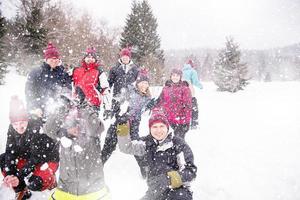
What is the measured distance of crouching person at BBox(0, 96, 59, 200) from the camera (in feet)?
16.6

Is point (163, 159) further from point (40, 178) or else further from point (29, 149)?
point (29, 149)

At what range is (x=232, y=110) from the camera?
16656 millimetres

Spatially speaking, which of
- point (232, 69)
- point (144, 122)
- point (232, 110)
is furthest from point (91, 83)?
point (232, 69)

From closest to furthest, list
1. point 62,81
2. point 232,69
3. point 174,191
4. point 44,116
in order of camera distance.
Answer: point 174,191, point 44,116, point 62,81, point 232,69

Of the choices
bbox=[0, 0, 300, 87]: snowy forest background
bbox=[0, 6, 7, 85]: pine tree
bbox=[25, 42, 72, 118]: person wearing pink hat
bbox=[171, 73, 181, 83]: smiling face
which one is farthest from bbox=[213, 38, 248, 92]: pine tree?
bbox=[25, 42, 72, 118]: person wearing pink hat

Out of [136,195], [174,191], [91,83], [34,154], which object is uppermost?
[91,83]

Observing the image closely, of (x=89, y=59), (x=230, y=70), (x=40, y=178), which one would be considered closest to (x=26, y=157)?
(x=40, y=178)

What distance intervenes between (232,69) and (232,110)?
45.5 feet

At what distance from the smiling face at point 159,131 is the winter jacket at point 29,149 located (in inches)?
60.5

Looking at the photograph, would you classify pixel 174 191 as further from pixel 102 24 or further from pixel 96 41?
pixel 102 24

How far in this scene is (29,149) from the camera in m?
5.32

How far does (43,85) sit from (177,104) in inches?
104

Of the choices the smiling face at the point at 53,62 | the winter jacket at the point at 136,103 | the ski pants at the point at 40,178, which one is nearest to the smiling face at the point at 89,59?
the smiling face at the point at 53,62

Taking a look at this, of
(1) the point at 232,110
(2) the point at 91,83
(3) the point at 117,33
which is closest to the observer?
(2) the point at 91,83
